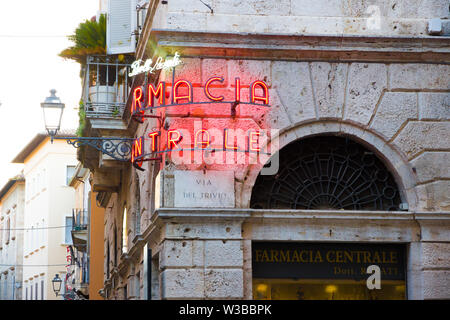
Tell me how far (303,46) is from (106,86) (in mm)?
6053

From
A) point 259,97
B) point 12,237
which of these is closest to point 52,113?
point 259,97

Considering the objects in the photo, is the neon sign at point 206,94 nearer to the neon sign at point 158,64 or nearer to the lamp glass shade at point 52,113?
the neon sign at point 158,64

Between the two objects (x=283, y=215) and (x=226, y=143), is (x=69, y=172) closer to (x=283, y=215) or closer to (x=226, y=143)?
(x=226, y=143)

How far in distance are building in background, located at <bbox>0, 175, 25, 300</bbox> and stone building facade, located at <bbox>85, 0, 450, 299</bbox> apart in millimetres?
49099

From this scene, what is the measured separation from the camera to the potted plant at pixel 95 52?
18.8 meters

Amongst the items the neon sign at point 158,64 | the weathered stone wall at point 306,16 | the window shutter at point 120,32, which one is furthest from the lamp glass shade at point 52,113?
the weathered stone wall at point 306,16

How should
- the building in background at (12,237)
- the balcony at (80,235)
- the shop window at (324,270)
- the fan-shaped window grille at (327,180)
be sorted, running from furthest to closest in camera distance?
1. the building in background at (12,237)
2. the balcony at (80,235)
3. the fan-shaped window grille at (327,180)
4. the shop window at (324,270)

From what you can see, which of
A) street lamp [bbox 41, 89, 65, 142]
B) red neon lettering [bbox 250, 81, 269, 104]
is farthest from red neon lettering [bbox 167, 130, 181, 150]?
street lamp [bbox 41, 89, 65, 142]

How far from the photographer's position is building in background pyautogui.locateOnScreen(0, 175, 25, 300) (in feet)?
203

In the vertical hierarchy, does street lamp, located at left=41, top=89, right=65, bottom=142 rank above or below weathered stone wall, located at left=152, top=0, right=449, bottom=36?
below

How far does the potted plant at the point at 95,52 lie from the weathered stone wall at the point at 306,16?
15.2ft

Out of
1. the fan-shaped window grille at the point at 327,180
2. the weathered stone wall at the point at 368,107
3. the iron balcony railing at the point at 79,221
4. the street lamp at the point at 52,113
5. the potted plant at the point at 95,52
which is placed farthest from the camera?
the iron balcony railing at the point at 79,221

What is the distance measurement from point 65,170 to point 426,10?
A: 1692 inches

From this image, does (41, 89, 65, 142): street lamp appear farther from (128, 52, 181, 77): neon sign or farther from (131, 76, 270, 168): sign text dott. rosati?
(131, 76, 270, 168): sign text dott. rosati
